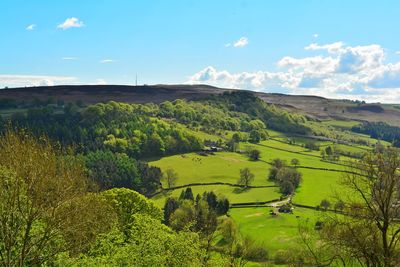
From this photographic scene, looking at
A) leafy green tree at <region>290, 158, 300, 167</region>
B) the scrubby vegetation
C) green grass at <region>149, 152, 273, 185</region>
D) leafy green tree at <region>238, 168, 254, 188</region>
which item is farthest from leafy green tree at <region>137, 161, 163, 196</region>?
leafy green tree at <region>290, 158, 300, 167</region>

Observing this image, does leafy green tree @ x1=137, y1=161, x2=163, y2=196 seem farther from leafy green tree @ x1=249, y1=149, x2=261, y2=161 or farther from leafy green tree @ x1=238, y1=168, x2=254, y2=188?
leafy green tree @ x1=249, y1=149, x2=261, y2=161

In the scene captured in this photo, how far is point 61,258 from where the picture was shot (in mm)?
27578

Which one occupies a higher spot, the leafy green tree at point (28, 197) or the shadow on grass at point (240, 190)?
the leafy green tree at point (28, 197)

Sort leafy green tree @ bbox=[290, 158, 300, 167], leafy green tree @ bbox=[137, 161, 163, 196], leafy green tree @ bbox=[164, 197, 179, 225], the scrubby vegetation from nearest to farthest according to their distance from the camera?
1. the scrubby vegetation
2. leafy green tree @ bbox=[164, 197, 179, 225]
3. leafy green tree @ bbox=[137, 161, 163, 196]
4. leafy green tree @ bbox=[290, 158, 300, 167]

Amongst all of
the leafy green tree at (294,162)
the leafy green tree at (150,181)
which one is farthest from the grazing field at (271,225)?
the leafy green tree at (294,162)

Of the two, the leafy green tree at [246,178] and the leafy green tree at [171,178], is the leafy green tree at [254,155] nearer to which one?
the leafy green tree at [246,178]

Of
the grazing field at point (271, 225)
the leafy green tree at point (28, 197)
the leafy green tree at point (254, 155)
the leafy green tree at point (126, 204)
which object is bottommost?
the grazing field at point (271, 225)

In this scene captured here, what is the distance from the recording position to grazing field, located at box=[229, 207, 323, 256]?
92.7m

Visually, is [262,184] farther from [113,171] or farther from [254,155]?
[113,171]

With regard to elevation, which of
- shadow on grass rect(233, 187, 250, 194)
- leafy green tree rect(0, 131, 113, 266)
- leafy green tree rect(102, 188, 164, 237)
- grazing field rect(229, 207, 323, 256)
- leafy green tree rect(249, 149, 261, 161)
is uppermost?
leafy green tree rect(0, 131, 113, 266)

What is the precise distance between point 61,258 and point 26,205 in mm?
5118

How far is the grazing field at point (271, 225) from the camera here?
92.7 metres

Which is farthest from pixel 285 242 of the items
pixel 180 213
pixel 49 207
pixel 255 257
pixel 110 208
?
pixel 49 207

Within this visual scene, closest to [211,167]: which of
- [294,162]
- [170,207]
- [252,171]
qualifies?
[252,171]
